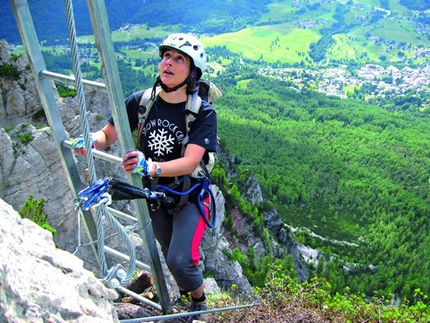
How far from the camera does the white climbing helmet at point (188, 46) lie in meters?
4.44

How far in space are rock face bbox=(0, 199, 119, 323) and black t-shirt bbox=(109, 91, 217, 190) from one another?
5.56 ft

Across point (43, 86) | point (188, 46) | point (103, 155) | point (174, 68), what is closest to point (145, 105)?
point (174, 68)

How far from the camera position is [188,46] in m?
4.48

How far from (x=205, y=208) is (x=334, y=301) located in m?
2.59

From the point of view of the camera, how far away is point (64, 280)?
278 cm

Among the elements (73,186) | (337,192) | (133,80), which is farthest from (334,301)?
(133,80)

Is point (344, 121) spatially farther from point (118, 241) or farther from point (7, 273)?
point (7, 273)

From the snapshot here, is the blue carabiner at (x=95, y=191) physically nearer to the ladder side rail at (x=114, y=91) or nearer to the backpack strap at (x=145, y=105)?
the ladder side rail at (x=114, y=91)

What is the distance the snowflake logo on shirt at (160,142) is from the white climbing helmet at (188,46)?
89cm

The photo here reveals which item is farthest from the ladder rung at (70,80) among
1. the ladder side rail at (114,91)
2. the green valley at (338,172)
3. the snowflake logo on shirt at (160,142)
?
the green valley at (338,172)

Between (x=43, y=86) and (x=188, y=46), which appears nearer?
(x=43, y=86)

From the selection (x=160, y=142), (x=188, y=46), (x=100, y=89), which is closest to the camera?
(x=100, y=89)

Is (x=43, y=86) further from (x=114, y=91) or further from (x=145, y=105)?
(x=145, y=105)

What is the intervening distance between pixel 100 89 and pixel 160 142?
114 centimetres
